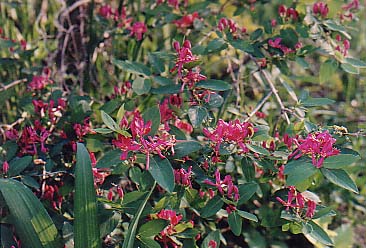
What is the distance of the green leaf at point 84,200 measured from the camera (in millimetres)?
1218

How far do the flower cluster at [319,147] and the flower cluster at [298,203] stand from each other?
13cm

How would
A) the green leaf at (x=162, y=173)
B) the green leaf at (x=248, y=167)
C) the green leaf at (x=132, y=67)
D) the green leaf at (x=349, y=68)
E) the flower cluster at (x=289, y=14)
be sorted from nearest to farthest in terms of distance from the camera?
1. the green leaf at (x=162, y=173)
2. the green leaf at (x=248, y=167)
3. the green leaf at (x=132, y=67)
4. the green leaf at (x=349, y=68)
5. the flower cluster at (x=289, y=14)

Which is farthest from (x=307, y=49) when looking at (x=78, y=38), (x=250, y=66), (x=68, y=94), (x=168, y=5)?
(x=78, y=38)

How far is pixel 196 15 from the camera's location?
1.83 meters

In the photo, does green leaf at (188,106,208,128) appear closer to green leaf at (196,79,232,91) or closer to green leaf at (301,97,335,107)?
green leaf at (196,79,232,91)

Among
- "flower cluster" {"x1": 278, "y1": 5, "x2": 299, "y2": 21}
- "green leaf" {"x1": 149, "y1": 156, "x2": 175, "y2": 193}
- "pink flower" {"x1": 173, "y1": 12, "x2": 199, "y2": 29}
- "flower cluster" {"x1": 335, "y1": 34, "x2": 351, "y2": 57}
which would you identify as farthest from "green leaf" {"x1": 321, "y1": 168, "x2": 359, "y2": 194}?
"pink flower" {"x1": 173, "y1": 12, "x2": 199, "y2": 29}

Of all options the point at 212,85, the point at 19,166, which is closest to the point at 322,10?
the point at 212,85

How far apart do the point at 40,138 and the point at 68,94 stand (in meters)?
0.37

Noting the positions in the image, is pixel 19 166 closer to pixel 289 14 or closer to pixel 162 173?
pixel 162 173

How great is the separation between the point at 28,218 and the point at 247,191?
0.49 metres

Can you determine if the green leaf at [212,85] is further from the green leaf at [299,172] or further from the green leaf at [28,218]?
the green leaf at [28,218]

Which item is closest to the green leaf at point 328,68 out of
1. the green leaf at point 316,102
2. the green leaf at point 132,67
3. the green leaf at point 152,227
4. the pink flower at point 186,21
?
the green leaf at point 316,102

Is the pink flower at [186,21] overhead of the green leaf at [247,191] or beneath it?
overhead

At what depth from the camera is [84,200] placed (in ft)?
4.01
